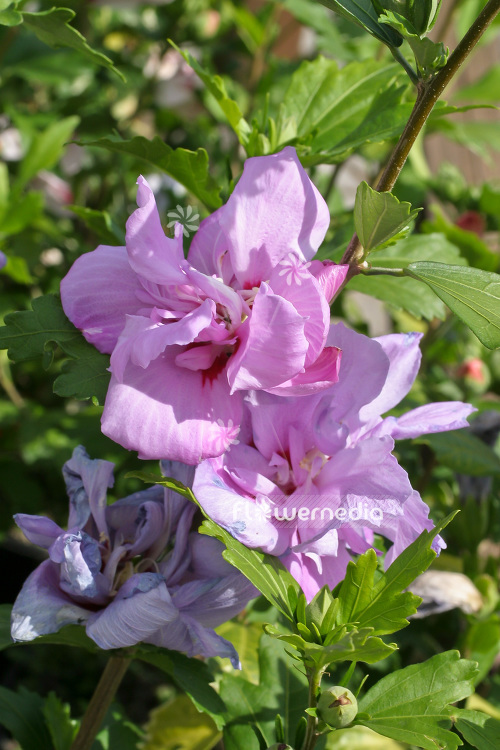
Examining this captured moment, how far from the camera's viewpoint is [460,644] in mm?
964

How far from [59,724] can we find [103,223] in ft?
1.68

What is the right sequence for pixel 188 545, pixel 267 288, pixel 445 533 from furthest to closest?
pixel 445 533 → pixel 188 545 → pixel 267 288

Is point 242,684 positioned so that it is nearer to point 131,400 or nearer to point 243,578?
point 243,578

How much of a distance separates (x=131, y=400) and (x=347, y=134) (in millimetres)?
408

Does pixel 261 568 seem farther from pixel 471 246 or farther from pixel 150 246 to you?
pixel 471 246

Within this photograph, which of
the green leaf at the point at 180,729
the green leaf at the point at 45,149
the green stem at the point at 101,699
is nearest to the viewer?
the green stem at the point at 101,699

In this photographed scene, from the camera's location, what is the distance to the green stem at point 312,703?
547 millimetres

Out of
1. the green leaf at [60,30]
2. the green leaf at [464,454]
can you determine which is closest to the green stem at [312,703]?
the green leaf at [464,454]

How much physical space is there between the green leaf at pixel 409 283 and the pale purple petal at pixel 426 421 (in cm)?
17

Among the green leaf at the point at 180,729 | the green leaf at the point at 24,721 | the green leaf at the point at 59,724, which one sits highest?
the green leaf at the point at 59,724

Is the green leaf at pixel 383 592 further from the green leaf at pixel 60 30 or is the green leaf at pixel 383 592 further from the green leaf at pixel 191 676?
the green leaf at pixel 60 30

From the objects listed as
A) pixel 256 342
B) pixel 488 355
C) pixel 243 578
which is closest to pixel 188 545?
pixel 243 578

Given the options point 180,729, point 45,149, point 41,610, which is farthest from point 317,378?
point 45,149

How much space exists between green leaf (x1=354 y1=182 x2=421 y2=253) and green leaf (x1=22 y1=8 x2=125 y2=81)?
10.3 inches
